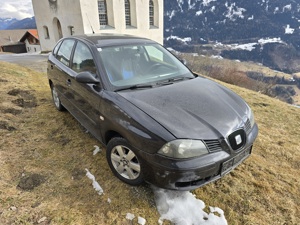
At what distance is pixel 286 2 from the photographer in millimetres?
172375

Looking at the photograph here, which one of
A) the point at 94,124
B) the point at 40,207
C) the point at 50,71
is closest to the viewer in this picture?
the point at 40,207

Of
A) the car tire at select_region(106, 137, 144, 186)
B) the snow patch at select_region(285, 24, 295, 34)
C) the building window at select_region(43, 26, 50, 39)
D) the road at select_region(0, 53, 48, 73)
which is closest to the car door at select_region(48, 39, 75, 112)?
the car tire at select_region(106, 137, 144, 186)

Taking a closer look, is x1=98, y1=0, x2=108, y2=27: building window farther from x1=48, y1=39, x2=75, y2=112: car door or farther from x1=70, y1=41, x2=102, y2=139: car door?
x1=70, y1=41, x2=102, y2=139: car door

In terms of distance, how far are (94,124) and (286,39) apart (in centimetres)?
17678

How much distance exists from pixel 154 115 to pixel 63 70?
228 cm

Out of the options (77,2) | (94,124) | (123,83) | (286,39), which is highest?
(77,2)

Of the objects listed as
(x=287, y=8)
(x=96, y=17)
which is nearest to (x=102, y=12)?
(x=96, y=17)

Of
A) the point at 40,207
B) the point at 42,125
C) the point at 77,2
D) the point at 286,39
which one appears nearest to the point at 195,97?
the point at 40,207

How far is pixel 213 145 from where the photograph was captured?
2156 millimetres

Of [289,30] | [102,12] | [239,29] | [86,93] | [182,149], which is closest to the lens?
[182,149]

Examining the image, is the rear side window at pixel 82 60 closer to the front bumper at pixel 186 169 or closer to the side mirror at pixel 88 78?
the side mirror at pixel 88 78

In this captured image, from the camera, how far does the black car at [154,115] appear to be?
2.12m

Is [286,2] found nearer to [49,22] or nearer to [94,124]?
[49,22]

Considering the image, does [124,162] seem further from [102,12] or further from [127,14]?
[127,14]
